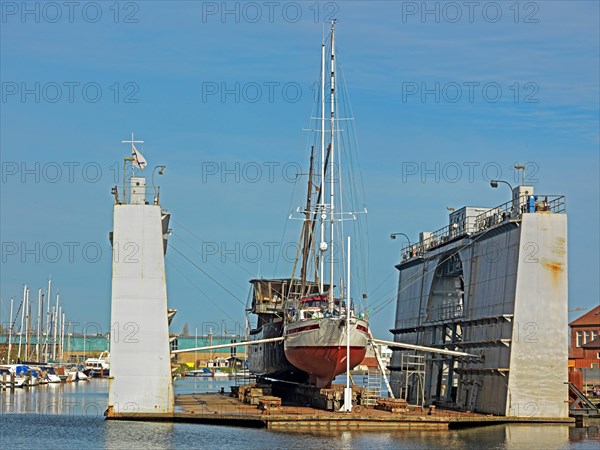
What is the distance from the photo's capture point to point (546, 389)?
169ft

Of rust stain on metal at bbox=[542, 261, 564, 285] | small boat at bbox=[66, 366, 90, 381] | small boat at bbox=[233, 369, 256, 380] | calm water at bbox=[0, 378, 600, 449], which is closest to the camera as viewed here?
calm water at bbox=[0, 378, 600, 449]

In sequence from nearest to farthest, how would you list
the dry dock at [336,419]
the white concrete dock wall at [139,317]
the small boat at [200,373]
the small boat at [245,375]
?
the dry dock at [336,419] → the white concrete dock wall at [139,317] → the small boat at [245,375] → the small boat at [200,373]

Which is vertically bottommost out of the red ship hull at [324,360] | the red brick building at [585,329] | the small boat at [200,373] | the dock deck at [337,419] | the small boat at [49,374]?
the small boat at [200,373]

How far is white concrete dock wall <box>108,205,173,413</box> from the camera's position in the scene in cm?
4994

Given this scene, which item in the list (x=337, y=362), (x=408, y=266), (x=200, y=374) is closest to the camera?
(x=337, y=362)

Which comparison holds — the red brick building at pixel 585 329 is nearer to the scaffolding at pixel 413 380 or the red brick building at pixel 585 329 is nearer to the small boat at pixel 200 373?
the scaffolding at pixel 413 380

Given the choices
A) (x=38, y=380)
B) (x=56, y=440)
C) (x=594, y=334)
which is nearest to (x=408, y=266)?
(x=56, y=440)

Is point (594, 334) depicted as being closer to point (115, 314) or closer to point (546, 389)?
point (546, 389)

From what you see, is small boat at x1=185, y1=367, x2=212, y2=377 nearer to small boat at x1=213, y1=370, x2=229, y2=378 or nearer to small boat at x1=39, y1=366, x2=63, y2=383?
small boat at x1=213, y1=370, x2=229, y2=378

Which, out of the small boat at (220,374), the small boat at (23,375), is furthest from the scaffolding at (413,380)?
the small boat at (220,374)

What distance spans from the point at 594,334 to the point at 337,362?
7180 cm

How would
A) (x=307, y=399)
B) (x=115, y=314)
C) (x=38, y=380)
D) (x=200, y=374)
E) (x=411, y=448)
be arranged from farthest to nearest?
(x=200, y=374) → (x=38, y=380) → (x=307, y=399) → (x=115, y=314) → (x=411, y=448)

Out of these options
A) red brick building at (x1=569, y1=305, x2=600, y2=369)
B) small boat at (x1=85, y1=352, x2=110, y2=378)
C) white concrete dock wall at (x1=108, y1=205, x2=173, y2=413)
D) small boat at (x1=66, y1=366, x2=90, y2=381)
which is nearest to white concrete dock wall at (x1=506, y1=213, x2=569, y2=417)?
white concrete dock wall at (x1=108, y1=205, x2=173, y2=413)

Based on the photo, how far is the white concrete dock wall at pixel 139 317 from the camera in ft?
164
